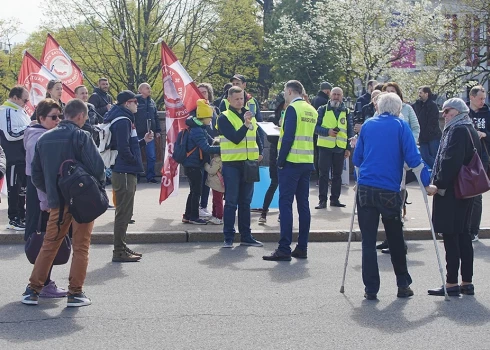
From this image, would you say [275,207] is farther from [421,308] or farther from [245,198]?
[421,308]

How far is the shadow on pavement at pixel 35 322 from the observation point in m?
6.55

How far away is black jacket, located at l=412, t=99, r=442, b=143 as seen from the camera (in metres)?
15.7

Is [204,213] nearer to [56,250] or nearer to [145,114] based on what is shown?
[145,114]

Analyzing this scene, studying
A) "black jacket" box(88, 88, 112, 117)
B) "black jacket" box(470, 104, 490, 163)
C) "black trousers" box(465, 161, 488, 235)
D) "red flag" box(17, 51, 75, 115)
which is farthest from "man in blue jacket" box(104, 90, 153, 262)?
"black jacket" box(88, 88, 112, 117)

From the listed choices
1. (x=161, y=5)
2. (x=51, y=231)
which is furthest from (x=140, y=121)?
(x=161, y=5)

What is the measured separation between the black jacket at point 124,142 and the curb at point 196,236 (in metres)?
1.67

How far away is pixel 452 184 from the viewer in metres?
8.11

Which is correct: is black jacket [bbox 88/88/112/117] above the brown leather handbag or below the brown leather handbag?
above

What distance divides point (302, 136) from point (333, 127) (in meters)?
4.15

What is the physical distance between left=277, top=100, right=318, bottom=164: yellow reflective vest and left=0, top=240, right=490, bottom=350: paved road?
45.0 inches

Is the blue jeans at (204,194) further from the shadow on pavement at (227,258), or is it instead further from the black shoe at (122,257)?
the black shoe at (122,257)

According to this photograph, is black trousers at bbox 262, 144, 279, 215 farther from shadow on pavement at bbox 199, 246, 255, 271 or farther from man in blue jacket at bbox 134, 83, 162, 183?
man in blue jacket at bbox 134, 83, 162, 183

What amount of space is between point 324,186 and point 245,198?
3350 millimetres

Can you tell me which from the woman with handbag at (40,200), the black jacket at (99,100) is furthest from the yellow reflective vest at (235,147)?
the black jacket at (99,100)
